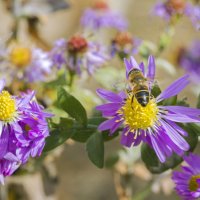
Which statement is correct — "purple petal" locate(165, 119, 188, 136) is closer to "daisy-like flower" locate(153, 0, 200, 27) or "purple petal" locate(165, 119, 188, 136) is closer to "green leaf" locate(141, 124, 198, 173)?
"green leaf" locate(141, 124, 198, 173)

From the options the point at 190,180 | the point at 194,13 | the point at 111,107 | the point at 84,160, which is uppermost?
the point at 194,13

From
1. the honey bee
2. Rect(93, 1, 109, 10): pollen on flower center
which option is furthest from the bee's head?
Rect(93, 1, 109, 10): pollen on flower center

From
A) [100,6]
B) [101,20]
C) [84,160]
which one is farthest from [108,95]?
[84,160]

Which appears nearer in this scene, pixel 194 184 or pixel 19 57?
pixel 194 184

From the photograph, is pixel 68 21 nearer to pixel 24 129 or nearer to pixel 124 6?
pixel 124 6

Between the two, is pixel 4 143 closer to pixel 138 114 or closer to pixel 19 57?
pixel 138 114

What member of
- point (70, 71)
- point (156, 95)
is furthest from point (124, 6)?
point (156, 95)

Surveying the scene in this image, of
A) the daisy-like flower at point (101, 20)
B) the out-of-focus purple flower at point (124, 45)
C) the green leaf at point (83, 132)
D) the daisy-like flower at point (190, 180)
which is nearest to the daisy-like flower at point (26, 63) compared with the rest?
the out-of-focus purple flower at point (124, 45)
